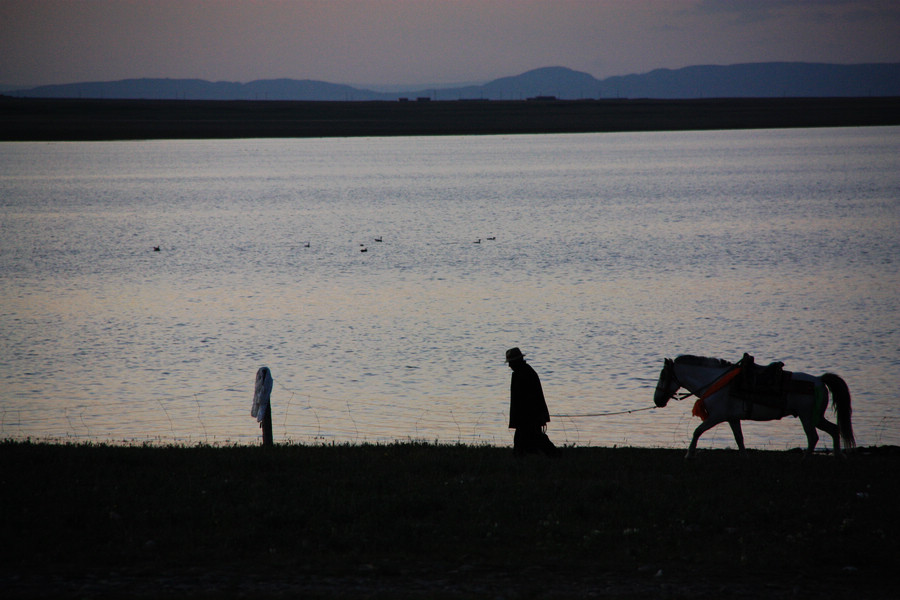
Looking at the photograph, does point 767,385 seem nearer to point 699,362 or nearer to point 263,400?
point 699,362

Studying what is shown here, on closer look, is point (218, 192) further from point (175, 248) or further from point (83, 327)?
point (83, 327)

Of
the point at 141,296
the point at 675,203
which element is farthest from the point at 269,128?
the point at 141,296

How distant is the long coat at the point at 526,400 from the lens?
1357cm

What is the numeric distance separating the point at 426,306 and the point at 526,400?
2139 cm

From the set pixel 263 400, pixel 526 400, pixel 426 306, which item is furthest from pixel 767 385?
pixel 426 306

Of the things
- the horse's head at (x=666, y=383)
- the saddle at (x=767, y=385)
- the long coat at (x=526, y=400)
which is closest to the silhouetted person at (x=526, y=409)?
the long coat at (x=526, y=400)

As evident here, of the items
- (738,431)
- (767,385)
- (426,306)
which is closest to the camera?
(767,385)

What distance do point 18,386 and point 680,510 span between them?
18202mm

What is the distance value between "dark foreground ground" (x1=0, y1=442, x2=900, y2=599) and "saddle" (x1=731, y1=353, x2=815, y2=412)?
0.89 metres

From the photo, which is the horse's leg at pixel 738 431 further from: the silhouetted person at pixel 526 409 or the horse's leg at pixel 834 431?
the silhouetted person at pixel 526 409

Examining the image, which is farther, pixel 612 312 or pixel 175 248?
pixel 175 248

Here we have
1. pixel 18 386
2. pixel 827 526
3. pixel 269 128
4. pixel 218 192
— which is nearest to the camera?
pixel 827 526

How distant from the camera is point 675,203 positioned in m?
77.9

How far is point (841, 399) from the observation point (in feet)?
45.0
